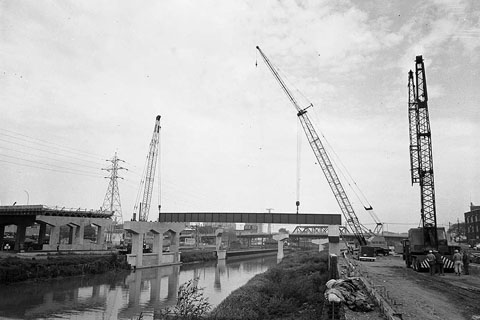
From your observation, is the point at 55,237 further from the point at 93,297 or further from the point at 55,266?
the point at 93,297

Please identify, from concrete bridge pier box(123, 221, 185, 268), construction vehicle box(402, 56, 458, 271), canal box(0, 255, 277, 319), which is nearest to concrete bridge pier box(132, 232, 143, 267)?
Answer: concrete bridge pier box(123, 221, 185, 268)

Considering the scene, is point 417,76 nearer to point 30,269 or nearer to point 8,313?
point 8,313

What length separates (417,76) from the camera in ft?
138

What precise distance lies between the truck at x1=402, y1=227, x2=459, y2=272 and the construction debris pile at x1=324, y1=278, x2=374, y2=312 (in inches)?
664

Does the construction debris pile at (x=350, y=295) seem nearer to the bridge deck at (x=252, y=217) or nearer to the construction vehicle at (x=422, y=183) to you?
the construction vehicle at (x=422, y=183)

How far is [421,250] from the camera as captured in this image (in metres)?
34.9

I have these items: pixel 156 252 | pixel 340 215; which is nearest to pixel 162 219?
pixel 156 252

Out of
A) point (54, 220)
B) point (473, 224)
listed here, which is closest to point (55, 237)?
point (54, 220)

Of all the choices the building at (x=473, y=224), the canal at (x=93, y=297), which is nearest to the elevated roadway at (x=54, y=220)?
the canal at (x=93, y=297)

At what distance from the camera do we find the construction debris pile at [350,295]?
14852mm

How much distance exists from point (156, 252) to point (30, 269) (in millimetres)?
31679

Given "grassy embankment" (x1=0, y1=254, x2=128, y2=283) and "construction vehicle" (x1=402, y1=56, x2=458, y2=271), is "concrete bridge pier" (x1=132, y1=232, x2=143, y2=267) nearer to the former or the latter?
"grassy embankment" (x1=0, y1=254, x2=128, y2=283)

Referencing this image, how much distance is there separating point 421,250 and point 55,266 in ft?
136

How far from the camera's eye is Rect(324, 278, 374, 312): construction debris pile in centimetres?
1485
